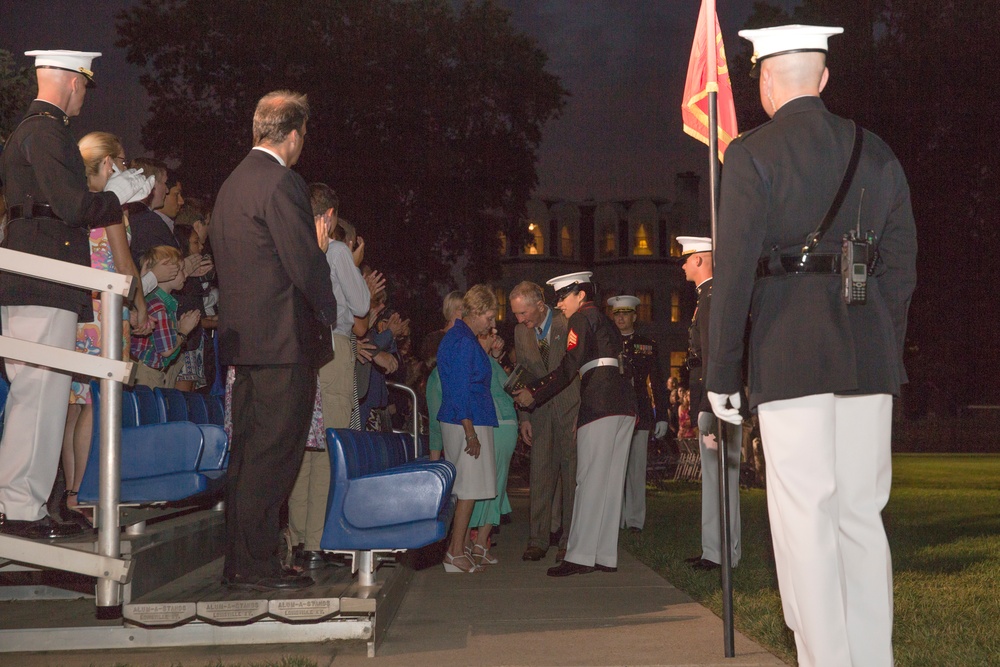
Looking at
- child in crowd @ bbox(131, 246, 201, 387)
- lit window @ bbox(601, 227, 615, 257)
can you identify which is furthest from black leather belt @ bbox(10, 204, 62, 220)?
lit window @ bbox(601, 227, 615, 257)

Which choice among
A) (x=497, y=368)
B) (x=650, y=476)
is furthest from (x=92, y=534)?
(x=650, y=476)

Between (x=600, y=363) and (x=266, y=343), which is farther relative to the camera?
(x=600, y=363)

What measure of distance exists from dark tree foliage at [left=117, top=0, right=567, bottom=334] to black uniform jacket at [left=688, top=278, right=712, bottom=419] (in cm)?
1610

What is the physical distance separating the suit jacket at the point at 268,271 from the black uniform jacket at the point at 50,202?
0.60 m

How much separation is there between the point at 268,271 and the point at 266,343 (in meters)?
0.37

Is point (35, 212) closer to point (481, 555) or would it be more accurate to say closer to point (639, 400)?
point (481, 555)

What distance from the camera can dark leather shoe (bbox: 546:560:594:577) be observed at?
28.1 feet

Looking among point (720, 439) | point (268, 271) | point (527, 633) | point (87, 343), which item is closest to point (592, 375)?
point (527, 633)

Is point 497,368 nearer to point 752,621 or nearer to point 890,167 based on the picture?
point 752,621

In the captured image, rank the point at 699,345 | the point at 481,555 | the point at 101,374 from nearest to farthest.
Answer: the point at 101,374
the point at 699,345
the point at 481,555

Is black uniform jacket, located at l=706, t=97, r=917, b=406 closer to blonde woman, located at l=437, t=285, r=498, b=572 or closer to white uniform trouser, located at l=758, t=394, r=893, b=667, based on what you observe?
white uniform trouser, located at l=758, t=394, r=893, b=667

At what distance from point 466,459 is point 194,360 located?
2.24 metres

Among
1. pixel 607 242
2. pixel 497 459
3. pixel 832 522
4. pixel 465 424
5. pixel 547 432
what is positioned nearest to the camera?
pixel 832 522

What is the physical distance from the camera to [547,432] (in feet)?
34.3
